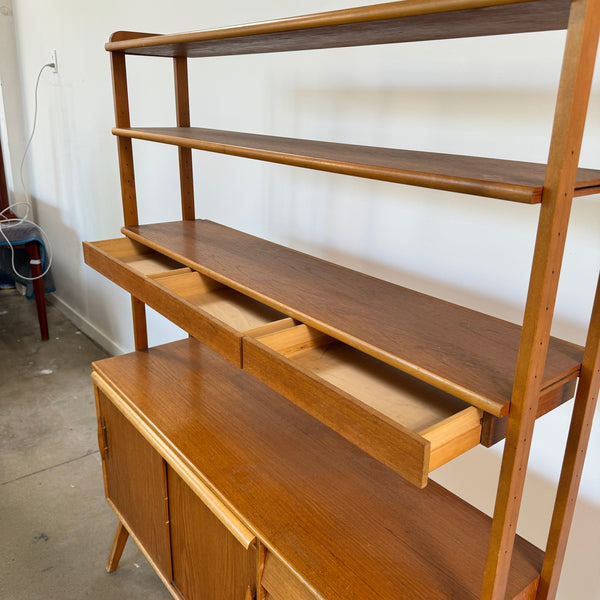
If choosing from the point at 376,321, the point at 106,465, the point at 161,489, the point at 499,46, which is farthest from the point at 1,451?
the point at 499,46

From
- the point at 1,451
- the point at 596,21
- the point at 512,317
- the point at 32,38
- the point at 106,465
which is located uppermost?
the point at 32,38

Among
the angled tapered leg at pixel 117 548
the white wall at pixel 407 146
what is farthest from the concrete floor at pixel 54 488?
the white wall at pixel 407 146

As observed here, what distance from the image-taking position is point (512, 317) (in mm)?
1263

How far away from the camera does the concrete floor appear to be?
5.98 ft

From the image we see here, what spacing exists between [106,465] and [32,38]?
120 inches

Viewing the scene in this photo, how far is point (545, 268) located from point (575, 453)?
1.31 feet

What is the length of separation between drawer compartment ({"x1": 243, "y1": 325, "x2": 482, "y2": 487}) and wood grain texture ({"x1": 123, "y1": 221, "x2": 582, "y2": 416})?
0.19 feet

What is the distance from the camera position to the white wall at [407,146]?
3.83 ft

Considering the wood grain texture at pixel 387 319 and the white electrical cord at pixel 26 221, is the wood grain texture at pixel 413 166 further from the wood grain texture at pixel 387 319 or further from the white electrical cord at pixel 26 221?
the white electrical cord at pixel 26 221

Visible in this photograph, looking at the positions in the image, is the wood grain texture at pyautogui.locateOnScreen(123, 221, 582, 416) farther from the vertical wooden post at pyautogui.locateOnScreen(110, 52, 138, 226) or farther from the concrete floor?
the concrete floor

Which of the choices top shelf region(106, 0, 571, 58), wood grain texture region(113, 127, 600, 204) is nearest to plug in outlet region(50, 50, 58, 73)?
top shelf region(106, 0, 571, 58)

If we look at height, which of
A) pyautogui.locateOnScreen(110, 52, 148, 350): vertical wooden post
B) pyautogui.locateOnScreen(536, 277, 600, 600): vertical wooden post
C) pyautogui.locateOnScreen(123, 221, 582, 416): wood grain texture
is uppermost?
pyautogui.locateOnScreen(110, 52, 148, 350): vertical wooden post

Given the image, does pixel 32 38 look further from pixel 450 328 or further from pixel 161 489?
pixel 450 328

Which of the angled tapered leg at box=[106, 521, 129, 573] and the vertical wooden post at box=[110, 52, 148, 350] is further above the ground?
the vertical wooden post at box=[110, 52, 148, 350]
